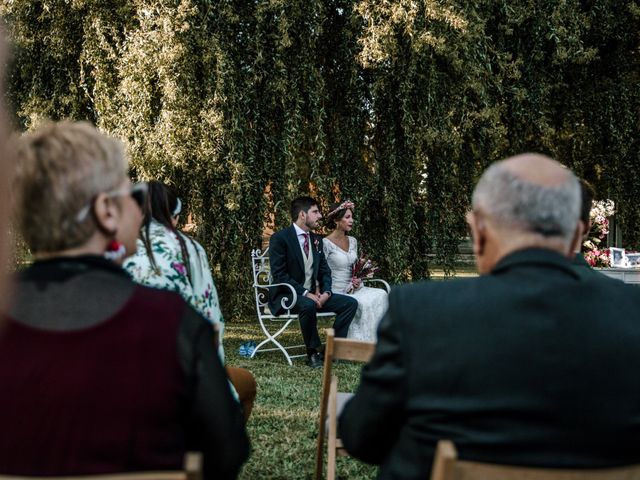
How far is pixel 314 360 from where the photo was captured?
766 cm

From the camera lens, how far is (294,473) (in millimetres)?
4141

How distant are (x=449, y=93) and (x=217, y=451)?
32.9 feet

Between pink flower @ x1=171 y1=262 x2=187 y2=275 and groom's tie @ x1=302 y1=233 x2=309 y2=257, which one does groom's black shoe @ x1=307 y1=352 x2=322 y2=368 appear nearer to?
groom's tie @ x1=302 y1=233 x2=309 y2=257

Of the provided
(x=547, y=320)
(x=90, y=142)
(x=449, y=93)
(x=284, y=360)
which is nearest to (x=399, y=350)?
(x=547, y=320)

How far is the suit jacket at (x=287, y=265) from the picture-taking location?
7766 mm

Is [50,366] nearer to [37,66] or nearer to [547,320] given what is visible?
[547,320]

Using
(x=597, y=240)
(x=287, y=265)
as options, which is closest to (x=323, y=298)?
(x=287, y=265)

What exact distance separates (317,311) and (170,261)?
4.79 m

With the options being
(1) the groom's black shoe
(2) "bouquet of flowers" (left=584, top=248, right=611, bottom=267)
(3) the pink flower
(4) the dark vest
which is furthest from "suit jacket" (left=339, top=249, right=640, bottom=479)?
(2) "bouquet of flowers" (left=584, top=248, right=611, bottom=267)

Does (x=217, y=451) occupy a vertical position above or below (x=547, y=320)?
below

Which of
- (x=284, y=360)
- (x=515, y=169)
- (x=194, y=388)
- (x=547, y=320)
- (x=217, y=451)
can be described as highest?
(x=515, y=169)

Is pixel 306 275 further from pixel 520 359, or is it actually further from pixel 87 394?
pixel 87 394

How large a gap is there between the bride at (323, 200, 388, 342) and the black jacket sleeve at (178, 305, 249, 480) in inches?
250

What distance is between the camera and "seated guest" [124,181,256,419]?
3176mm
